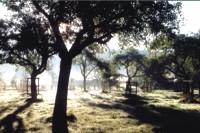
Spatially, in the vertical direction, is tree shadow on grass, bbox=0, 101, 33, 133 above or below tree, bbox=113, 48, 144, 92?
below

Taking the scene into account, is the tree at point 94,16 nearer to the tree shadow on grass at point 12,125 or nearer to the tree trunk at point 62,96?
the tree trunk at point 62,96

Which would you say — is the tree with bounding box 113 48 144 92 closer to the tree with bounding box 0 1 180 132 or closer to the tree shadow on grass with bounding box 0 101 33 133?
the tree with bounding box 0 1 180 132

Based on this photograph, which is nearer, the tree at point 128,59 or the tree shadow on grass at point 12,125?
the tree shadow on grass at point 12,125

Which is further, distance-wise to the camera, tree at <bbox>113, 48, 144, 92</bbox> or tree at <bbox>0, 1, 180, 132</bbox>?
tree at <bbox>113, 48, 144, 92</bbox>

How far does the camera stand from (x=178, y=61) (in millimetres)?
62312

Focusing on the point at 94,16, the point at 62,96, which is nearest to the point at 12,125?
the point at 62,96

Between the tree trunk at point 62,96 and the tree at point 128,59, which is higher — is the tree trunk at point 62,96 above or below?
below

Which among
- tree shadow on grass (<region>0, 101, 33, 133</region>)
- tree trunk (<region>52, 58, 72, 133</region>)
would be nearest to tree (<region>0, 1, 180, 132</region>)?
tree trunk (<region>52, 58, 72, 133</region>)

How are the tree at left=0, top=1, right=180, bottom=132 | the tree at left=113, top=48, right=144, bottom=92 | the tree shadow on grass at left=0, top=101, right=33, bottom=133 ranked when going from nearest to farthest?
the tree shadow on grass at left=0, top=101, right=33, bottom=133 → the tree at left=0, top=1, right=180, bottom=132 → the tree at left=113, top=48, right=144, bottom=92

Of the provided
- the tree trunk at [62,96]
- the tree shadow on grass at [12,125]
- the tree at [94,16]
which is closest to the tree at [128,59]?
the tree at [94,16]

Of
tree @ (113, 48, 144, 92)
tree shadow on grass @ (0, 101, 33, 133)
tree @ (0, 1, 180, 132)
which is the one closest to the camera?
tree shadow on grass @ (0, 101, 33, 133)

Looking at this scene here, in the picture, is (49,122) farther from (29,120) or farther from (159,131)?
(159,131)

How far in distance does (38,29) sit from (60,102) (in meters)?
6.55

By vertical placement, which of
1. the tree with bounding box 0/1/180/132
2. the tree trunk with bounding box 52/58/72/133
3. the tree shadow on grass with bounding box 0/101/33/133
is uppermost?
the tree with bounding box 0/1/180/132
